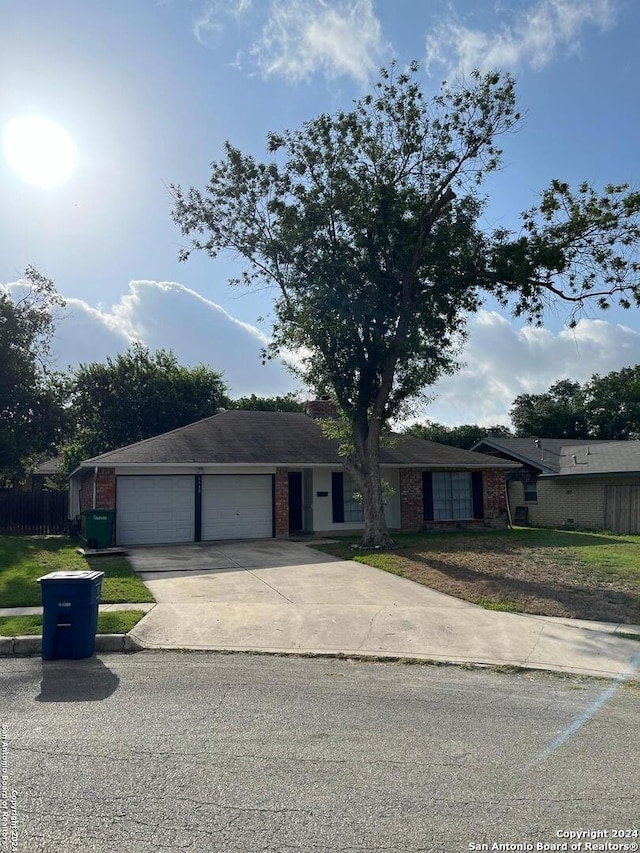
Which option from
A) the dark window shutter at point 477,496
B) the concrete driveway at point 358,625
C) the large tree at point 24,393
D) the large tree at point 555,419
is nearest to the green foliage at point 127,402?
the large tree at point 24,393

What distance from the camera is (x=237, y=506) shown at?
65.2ft

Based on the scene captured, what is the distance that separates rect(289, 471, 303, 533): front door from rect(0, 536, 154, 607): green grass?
7.34m

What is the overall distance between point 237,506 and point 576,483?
52.8 feet

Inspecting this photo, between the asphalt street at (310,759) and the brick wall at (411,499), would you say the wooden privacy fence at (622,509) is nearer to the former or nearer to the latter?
the brick wall at (411,499)

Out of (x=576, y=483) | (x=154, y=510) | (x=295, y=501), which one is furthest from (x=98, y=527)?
(x=576, y=483)

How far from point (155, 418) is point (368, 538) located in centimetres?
2130

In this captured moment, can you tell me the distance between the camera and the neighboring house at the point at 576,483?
25422 millimetres

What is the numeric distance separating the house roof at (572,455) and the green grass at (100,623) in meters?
21.8

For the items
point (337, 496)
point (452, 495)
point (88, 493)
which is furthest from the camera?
point (452, 495)

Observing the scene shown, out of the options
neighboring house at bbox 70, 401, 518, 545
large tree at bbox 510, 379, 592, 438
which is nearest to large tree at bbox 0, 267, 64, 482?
neighboring house at bbox 70, 401, 518, 545

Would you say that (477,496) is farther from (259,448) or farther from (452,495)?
(259,448)

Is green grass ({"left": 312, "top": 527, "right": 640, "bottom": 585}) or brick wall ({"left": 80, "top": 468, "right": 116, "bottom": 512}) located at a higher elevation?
brick wall ({"left": 80, "top": 468, "right": 116, "bottom": 512})

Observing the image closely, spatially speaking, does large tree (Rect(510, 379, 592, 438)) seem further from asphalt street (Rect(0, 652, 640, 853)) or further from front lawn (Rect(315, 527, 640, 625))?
asphalt street (Rect(0, 652, 640, 853))

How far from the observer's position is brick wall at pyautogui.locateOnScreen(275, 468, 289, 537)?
20.2 meters
